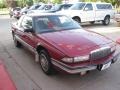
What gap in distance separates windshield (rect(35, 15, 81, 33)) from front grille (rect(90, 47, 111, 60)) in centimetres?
170

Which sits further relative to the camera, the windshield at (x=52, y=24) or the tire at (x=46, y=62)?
the windshield at (x=52, y=24)

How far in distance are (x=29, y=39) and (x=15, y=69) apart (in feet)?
3.23

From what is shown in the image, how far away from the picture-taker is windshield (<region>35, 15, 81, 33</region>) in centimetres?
630

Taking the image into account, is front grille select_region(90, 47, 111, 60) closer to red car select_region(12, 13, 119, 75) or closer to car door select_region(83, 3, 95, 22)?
red car select_region(12, 13, 119, 75)

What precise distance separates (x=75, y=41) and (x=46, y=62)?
0.92 meters

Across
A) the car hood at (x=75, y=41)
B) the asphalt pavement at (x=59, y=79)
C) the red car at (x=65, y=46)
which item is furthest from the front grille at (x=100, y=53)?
the asphalt pavement at (x=59, y=79)

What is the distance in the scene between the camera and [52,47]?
5.20 metres

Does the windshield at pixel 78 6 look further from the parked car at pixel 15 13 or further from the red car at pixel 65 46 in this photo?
the parked car at pixel 15 13

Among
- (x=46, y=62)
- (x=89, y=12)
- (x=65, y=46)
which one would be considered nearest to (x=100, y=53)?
(x=65, y=46)

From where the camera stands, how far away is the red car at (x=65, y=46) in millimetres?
4773

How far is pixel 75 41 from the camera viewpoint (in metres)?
5.34

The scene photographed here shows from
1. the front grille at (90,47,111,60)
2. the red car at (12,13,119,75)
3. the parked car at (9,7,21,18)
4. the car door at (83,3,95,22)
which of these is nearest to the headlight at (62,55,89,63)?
the red car at (12,13,119,75)

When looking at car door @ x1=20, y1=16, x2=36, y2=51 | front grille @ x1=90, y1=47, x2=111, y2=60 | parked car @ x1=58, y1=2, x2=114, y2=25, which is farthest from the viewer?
parked car @ x1=58, y1=2, x2=114, y2=25

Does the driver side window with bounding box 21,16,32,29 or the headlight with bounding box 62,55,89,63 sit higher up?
the driver side window with bounding box 21,16,32,29
